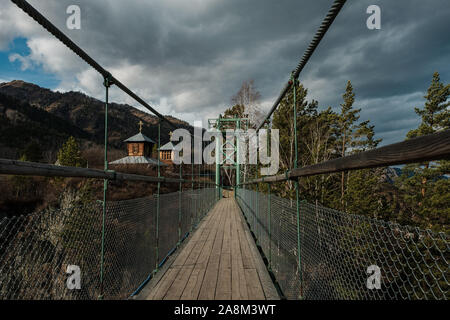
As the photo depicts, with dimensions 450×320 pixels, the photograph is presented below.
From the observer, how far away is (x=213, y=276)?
2229mm

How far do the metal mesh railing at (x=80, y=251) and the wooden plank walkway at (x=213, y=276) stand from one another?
0.74 feet

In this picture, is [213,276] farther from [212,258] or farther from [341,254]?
[341,254]

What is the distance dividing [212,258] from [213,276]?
62cm

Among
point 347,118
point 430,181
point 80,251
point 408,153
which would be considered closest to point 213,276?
point 80,251

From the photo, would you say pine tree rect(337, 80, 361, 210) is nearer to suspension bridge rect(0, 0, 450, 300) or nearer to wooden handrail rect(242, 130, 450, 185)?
suspension bridge rect(0, 0, 450, 300)

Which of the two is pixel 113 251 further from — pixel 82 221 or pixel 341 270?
pixel 341 270

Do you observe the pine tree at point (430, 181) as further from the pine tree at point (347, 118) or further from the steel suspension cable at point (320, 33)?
the steel suspension cable at point (320, 33)

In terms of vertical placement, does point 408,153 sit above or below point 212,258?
above

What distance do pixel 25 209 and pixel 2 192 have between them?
1.73 metres

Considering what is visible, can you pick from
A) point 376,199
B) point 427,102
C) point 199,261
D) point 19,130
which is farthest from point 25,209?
point 427,102

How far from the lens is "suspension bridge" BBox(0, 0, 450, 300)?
0.83 metres

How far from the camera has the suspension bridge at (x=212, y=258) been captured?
32.7 inches

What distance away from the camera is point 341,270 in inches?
48.9

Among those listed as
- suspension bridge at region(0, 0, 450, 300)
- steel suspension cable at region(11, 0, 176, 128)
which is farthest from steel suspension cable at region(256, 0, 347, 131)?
steel suspension cable at region(11, 0, 176, 128)
